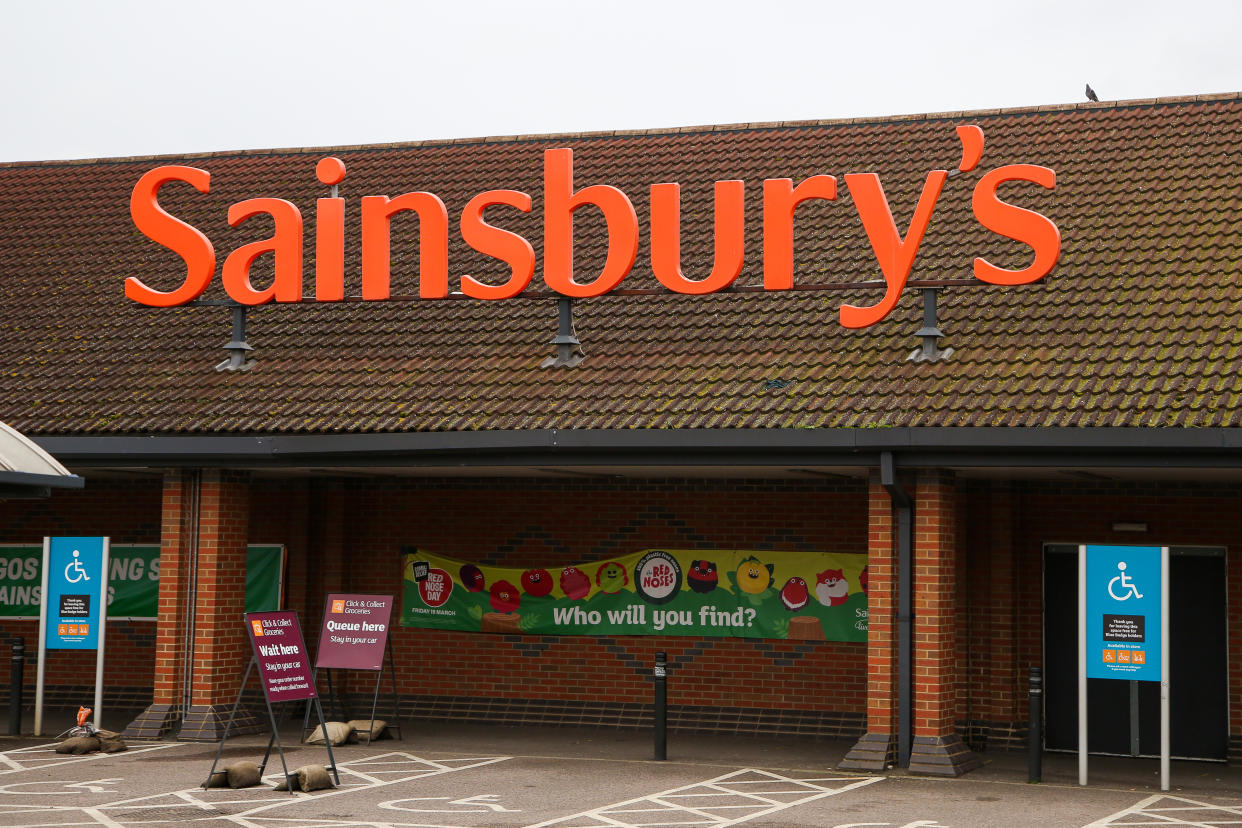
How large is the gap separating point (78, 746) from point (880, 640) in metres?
7.64

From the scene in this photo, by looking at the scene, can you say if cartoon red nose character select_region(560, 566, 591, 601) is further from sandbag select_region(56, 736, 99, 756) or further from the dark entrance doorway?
sandbag select_region(56, 736, 99, 756)

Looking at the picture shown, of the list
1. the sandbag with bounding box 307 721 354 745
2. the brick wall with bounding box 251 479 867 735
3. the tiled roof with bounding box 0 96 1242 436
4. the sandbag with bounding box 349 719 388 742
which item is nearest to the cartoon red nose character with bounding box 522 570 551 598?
the brick wall with bounding box 251 479 867 735

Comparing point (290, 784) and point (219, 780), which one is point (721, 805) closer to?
point (290, 784)

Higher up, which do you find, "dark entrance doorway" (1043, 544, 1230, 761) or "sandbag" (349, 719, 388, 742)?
"dark entrance doorway" (1043, 544, 1230, 761)

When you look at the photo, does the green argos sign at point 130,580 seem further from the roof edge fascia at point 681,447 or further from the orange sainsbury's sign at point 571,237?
the orange sainsbury's sign at point 571,237

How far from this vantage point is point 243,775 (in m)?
12.9

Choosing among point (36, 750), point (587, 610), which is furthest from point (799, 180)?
point (36, 750)

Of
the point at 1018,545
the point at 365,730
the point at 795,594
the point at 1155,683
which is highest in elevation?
the point at 1018,545

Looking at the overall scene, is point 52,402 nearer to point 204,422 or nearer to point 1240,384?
point 204,422

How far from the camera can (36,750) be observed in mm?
15312

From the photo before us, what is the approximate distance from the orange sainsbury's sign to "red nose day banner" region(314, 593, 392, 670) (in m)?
3.28

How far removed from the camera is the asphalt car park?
1161 cm

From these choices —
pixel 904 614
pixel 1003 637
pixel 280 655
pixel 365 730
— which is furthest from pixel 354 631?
pixel 1003 637

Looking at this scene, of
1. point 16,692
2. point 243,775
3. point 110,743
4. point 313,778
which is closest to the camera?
point 313,778
